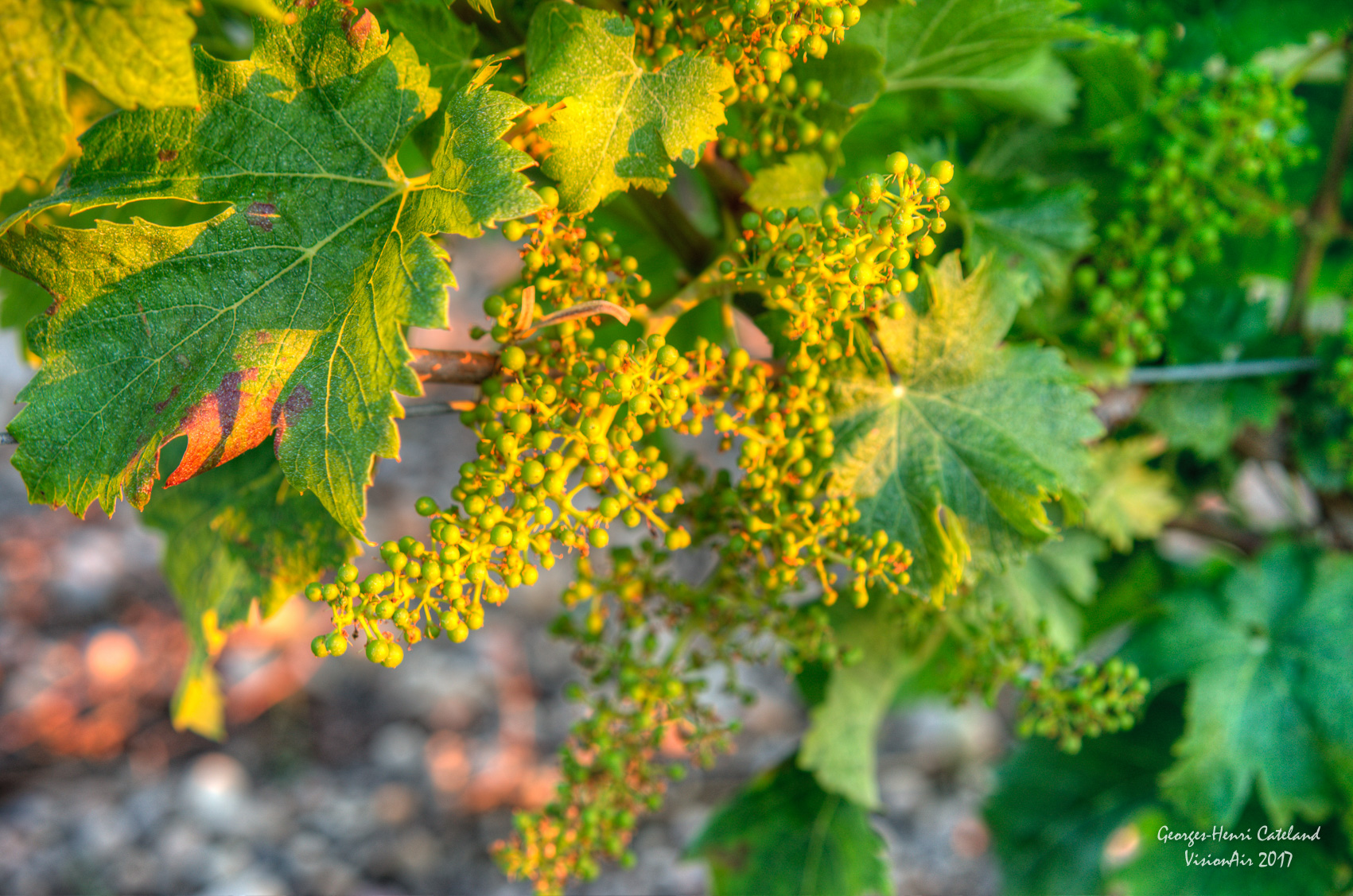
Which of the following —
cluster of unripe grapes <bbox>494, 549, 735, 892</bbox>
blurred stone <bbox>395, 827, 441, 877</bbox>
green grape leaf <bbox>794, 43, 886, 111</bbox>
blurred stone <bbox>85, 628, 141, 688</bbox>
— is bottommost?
blurred stone <bbox>395, 827, 441, 877</bbox>

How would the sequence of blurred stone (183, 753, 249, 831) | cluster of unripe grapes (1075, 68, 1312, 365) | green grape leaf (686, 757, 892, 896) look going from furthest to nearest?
blurred stone (183, 753, 249, 831) → green grape leaf (686, 757, 892, 896) → cluster of unripe grapes (1075, 68, 1312, 365)

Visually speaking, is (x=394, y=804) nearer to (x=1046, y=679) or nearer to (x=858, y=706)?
(x=858, y=706)

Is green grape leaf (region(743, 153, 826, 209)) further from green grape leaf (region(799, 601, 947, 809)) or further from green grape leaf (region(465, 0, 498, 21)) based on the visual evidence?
green grape leaf (region(799, 601, 947, 809))

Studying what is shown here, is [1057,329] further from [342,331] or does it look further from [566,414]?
[342,331]

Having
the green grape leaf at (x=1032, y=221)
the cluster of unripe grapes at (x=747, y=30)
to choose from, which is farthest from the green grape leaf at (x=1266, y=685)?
the cluster of unripe grapes at (x=747, y=30)

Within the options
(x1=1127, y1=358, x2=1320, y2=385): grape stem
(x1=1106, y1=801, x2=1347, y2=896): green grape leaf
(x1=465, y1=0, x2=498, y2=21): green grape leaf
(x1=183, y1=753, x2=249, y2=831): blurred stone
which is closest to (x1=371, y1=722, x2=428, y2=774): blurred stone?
(x1=183, y1=753, x2=249, y2=831): blurred stone

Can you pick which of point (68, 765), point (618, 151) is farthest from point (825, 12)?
point (68, 765)
